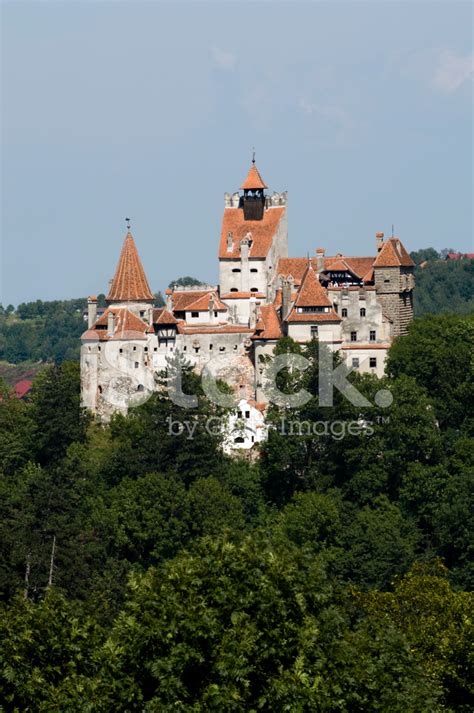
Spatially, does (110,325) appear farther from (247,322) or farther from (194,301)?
(247,322)

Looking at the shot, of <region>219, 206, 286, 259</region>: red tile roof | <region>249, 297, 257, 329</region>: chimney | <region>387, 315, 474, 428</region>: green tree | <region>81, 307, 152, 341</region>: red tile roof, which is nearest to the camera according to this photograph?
<region>387, 315, 474, 428</region>: green tree

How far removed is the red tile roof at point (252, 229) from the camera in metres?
92.1

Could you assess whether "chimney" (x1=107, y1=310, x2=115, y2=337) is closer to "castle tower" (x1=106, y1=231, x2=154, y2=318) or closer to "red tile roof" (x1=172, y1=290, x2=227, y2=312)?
"castle tower" (x1=106, y1=231, x2=154, y2=318)

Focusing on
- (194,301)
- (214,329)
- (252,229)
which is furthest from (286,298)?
(252,229)

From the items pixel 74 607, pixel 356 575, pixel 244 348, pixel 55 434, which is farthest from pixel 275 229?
pixel 74 607

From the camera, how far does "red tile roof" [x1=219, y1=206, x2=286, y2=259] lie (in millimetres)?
92062

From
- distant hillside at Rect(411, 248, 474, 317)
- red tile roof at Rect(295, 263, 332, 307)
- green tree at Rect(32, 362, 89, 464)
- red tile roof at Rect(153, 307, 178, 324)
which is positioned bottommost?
green tree at Rect(32, 362, 89, 464)

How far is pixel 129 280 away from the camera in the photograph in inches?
3585

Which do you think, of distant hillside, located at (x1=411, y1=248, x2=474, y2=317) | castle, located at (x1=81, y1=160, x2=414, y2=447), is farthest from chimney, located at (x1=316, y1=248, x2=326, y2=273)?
distant hillside, located at (x1=411, y1=248, x2=474, y2=317)

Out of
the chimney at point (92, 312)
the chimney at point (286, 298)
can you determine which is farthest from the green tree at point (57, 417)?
the chimney at point (286, 298)

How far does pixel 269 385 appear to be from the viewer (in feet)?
287

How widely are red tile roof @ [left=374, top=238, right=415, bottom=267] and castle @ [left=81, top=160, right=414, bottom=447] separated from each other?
49 millimetres

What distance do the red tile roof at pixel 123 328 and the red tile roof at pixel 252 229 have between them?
620 cm

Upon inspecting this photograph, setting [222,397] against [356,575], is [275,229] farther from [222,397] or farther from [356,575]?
[356,575]
